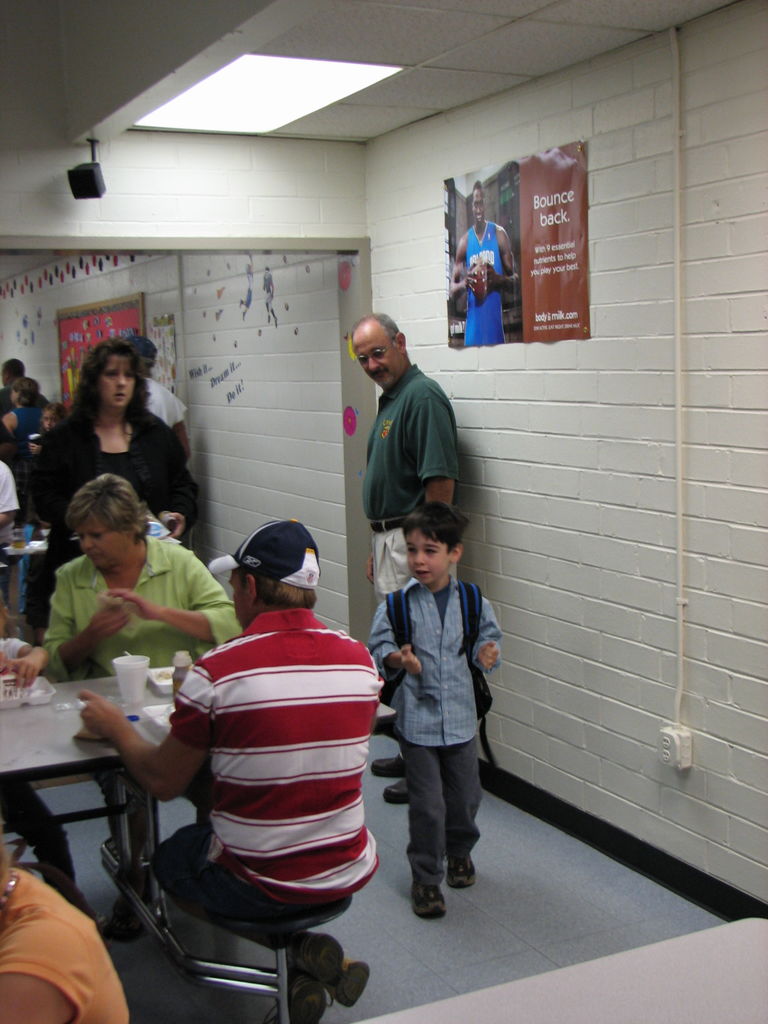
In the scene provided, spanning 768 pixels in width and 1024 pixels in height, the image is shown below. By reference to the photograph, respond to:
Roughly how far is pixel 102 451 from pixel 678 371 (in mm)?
2035

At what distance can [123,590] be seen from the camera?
3.03 m

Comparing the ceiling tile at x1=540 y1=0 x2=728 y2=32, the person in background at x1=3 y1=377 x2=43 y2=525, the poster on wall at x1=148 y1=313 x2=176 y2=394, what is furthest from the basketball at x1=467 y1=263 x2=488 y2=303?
the person in background at x1=3 y1=377 x2=43 y2=525

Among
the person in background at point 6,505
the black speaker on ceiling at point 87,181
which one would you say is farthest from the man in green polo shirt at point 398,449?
the person in background at point 6,505

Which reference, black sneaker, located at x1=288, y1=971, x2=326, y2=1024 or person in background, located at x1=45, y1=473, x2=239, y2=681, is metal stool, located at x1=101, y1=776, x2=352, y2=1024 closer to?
black sneaker, located at x1=288, y1=971, x2=326, y2=1024

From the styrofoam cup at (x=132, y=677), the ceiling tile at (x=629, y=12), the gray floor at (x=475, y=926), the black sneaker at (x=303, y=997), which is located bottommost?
the gray floor at (x=475, y=926)

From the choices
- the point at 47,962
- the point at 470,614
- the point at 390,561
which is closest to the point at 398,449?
the point at 390,561

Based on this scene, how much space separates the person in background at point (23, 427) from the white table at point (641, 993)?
21.2ft

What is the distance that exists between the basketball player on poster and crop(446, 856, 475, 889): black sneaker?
71.4 inches

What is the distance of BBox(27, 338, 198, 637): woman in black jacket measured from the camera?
4016 mm

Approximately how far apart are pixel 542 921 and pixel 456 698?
688 mm

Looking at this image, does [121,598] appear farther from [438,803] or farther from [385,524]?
[385,524]

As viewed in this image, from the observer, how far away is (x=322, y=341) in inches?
210

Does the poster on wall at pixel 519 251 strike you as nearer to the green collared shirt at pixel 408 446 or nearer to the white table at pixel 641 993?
the green collared shirt at pixel 408 446

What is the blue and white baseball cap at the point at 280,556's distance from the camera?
2.32 meters
